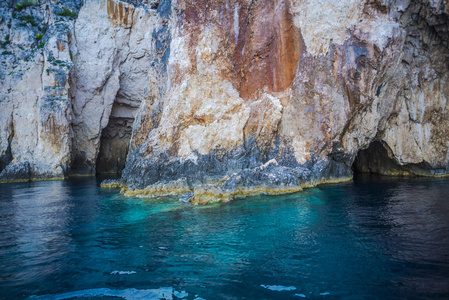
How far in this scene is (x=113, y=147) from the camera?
4047cm

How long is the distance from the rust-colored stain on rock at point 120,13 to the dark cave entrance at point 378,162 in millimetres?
29637

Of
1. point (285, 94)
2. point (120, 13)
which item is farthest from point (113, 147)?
point (285, 94)

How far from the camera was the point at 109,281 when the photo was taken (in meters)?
5.53

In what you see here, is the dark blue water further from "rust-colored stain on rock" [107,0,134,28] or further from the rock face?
"rust-colored stain on rock" [107,0,134,28]

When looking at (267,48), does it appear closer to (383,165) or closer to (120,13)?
(383,165)

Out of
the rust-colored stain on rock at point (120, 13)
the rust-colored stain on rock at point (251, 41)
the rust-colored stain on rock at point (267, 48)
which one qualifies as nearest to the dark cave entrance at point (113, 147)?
the rust-colored stain on rock at point (120, 13)

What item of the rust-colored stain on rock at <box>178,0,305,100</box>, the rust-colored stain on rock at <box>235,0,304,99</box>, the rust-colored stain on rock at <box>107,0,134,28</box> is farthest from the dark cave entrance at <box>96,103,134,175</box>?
the rust-colored stain on rock at <box>235,0,304,99</box>

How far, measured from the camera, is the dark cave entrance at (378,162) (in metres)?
23.7

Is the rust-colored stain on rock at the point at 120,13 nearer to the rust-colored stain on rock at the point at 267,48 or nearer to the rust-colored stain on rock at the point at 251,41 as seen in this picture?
the rust-colored stain on rock at the point at 251,41

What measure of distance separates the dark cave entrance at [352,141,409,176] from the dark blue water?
12246 millimetres

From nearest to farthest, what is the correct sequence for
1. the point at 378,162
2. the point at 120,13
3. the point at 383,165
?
the point at 383,165 → the point at 378,162 → the point at 120,13

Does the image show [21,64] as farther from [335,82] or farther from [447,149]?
[447,149]

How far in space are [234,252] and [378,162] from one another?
918 inches

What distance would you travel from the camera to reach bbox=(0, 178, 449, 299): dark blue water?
5.01m
